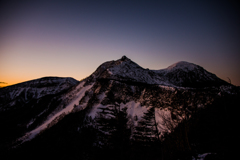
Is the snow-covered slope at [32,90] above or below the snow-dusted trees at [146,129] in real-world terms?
above

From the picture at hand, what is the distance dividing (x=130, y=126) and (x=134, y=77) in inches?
1015

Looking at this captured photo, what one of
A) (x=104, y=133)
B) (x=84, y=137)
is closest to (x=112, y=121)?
(x=104, y=133)

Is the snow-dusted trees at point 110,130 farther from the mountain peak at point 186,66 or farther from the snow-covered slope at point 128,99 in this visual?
the mountain peak at point 186,66

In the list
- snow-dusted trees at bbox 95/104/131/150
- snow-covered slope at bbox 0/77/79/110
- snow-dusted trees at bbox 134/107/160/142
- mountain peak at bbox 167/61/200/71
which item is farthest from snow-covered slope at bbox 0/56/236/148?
snow-covered slope at bbox 0/77/79/110

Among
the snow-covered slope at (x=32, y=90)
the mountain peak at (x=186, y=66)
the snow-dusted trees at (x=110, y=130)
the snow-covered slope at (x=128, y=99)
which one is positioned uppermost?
the mountain peak at (x=186, y=66)

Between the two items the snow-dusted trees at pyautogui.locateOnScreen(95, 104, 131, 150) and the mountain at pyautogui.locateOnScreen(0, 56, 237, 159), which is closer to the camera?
the mountain at pyautogui.locateOnScreen(0, 56, 237, 159)

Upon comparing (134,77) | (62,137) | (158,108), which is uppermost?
(134,77)

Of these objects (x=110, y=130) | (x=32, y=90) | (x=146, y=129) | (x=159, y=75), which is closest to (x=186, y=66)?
(x=159, y=75)

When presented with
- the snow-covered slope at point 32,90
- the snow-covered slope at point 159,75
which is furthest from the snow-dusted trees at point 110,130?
the snow-covered slope at point 32,90

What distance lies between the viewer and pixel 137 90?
4706 centimetres

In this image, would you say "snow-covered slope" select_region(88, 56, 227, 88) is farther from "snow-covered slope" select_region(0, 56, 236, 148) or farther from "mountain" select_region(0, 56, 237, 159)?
"mountain" select_region(0, 56, 237, 159)

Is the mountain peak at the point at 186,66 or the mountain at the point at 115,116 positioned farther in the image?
the mountain peak at the point at 186,66

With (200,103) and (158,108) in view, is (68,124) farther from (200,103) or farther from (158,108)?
(200,103)

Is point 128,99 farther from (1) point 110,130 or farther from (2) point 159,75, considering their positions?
(2) point 159,75
